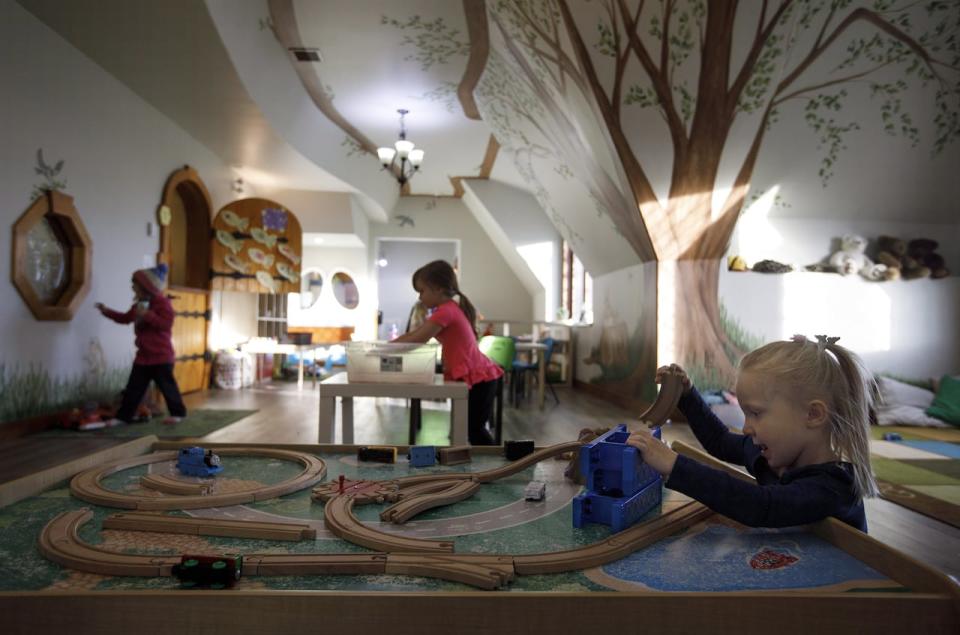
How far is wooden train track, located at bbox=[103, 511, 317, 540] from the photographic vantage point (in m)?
1.08

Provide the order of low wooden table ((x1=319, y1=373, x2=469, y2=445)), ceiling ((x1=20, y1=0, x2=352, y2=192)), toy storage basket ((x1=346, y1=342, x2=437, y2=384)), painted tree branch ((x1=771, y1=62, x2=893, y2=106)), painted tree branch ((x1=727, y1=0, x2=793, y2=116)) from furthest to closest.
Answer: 1. painted tree branch ((x1=771, y1=62, x2=893, y2=106))
2. ceiling ((x1=20, y1=0, x2=352, y2=192))
3. painted tree branch ((x1=727, y1=0, x2=793, y2=116))
4. toy storage basket ((x1=346, y1=342, x2=437, y2=384))
5. low wooden table ((x1=319, y1=373, x2=469, y2=445))

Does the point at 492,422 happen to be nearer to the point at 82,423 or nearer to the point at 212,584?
the point at 82,423

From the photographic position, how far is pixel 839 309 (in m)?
6.54

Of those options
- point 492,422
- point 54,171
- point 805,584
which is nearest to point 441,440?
point 492,422

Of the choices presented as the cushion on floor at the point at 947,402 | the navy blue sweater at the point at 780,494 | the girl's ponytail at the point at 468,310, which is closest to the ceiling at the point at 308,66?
the girl's ponytail at the point at 468,310

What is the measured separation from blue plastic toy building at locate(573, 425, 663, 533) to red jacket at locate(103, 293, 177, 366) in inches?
196

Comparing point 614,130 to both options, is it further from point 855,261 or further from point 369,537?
point 369,537

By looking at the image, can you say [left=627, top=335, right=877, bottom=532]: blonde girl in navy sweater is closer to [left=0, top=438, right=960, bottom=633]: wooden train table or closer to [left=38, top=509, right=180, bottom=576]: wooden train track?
[left=0, top=438, right=960, bottom=633]: wooden train table

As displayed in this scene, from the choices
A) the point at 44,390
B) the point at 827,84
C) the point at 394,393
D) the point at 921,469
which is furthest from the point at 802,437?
the point at 44,390

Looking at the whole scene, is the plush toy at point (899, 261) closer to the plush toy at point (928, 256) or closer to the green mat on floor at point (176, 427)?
the plush toy at point (928, 256)

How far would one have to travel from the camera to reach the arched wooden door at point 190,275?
7.23 m

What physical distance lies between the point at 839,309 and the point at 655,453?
20.5ft

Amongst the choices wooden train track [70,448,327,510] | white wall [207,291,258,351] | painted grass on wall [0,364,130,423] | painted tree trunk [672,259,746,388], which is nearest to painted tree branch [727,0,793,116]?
painted tree trunk [672,259,746,388]

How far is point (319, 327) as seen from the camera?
12.1m
